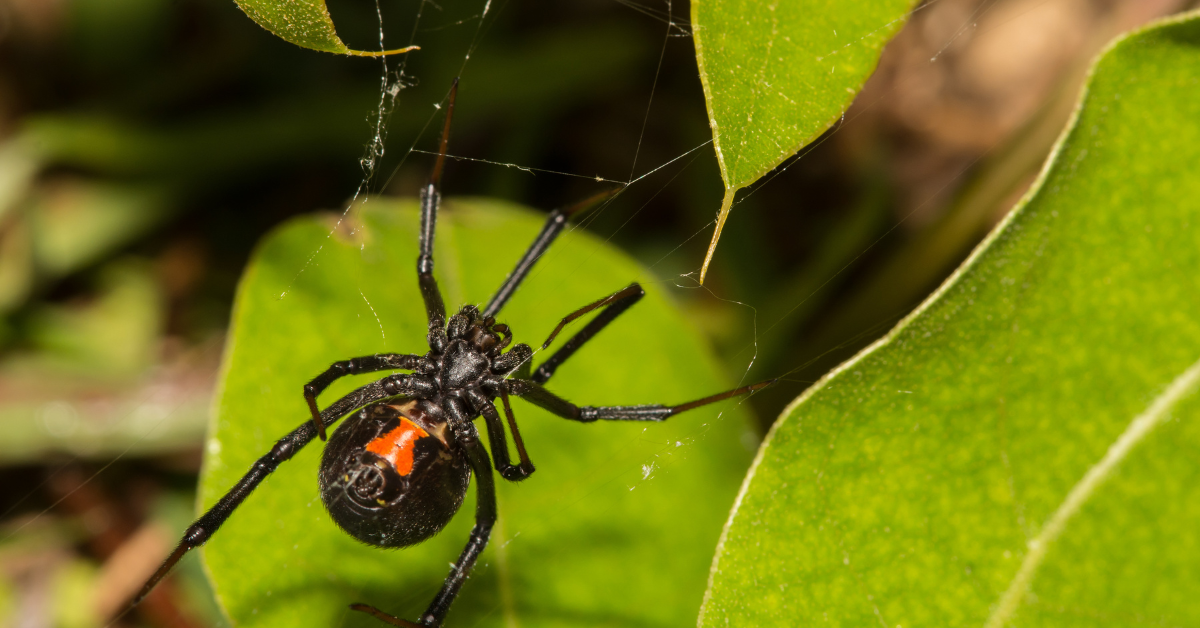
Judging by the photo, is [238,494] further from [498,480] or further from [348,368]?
[498,480]

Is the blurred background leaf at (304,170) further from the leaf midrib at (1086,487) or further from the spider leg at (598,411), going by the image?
the leaf midrib at (1086,487)

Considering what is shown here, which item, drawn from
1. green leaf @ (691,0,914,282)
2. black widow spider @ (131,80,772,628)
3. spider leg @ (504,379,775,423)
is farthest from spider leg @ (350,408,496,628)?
green leaf @ (691,0,914,282)

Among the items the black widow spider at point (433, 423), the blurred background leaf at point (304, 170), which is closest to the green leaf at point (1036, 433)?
the black widow spider at point (433, 423)

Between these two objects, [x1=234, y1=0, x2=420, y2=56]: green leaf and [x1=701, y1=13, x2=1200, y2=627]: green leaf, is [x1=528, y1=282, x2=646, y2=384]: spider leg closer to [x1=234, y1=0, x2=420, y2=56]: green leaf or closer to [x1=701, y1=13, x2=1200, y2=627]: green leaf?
[x1=701, y1=13, x2=1200, y2=627]: green leaf

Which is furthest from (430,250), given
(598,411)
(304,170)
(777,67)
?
(304,170)

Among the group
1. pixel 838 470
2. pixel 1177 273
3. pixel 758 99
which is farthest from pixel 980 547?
pixel 758 99

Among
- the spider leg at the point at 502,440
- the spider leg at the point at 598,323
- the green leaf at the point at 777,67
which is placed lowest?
the spider leg at the point at 502,440
